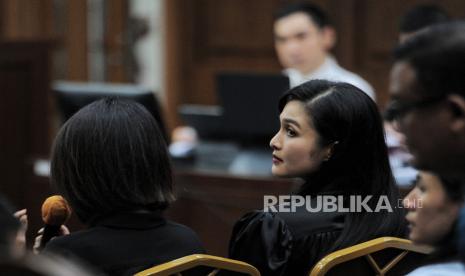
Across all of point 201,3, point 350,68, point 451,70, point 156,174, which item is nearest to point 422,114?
point 451,70

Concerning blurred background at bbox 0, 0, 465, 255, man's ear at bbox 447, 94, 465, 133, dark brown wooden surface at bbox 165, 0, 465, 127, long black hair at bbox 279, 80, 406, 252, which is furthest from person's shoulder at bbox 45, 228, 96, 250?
dark brown wooden surface at bbox 165, 0, 465, 127

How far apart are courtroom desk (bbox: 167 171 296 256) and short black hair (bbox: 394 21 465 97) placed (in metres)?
2.42

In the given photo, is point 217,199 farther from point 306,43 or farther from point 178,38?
point 178,38

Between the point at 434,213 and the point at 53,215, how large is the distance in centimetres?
85

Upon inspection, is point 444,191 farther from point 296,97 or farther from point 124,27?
point 124,27

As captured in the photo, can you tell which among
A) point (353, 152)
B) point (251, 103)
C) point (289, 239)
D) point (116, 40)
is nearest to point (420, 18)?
point (251, 103)

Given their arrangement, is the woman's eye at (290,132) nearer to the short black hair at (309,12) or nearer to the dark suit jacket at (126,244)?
the dark suit jacket at (126,244)

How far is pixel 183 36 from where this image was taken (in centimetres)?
615

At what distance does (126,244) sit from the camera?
6.01 feet

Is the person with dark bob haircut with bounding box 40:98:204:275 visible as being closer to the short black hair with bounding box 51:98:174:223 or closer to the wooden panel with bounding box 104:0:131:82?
the short black hair with bounding box 51:98:174:223

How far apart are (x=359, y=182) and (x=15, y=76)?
292 cm

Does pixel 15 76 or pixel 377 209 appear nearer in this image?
pixel 377 209

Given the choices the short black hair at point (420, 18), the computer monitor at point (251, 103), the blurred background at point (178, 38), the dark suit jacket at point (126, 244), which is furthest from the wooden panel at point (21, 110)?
the dark suit jacket at point (126, 244)

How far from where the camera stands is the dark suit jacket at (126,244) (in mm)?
1795
